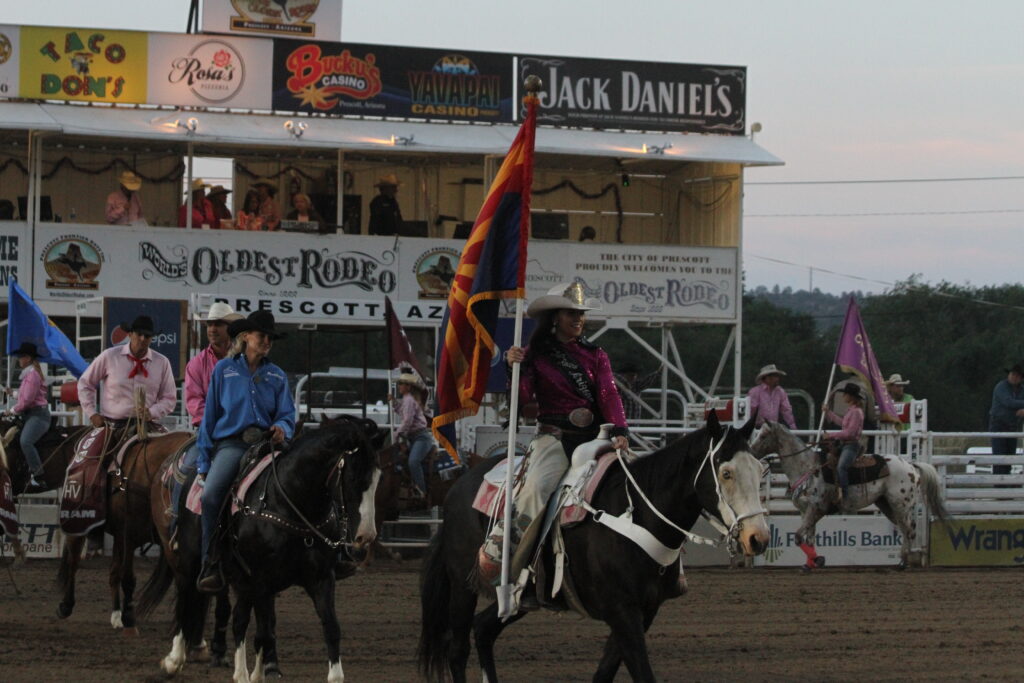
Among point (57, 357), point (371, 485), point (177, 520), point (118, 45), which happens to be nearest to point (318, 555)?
point (371, 485)

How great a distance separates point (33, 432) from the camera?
1562 cm

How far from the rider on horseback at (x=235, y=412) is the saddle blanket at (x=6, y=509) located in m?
2.91

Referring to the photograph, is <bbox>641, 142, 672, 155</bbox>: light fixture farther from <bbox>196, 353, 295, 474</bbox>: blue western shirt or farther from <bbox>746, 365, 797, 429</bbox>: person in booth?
<bbox>196, 353, 295, 474</bbox>: blue western shirt

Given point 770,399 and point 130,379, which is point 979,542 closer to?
point 770,399

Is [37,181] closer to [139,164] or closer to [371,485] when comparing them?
[139,164]

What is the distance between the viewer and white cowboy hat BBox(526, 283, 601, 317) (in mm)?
8445

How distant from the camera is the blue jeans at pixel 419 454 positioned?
1761cm

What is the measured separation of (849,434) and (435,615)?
10.1 metres

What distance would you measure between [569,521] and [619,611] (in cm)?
63

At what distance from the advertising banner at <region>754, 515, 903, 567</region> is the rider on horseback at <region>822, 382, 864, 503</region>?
3.32ft

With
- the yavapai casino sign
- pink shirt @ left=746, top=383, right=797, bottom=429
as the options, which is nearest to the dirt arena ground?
pink shirt @ left=746, top=383, right=797, bottom=429

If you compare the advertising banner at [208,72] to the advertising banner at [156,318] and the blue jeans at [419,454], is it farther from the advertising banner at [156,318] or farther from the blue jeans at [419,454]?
the blue jeans at [419,454]

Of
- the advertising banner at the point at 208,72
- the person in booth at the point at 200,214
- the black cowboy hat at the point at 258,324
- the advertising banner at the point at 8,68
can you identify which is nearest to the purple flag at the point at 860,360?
the black cowboy hat at the point at 258,324

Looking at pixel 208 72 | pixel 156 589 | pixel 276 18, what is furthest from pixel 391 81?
pixel 156 589
